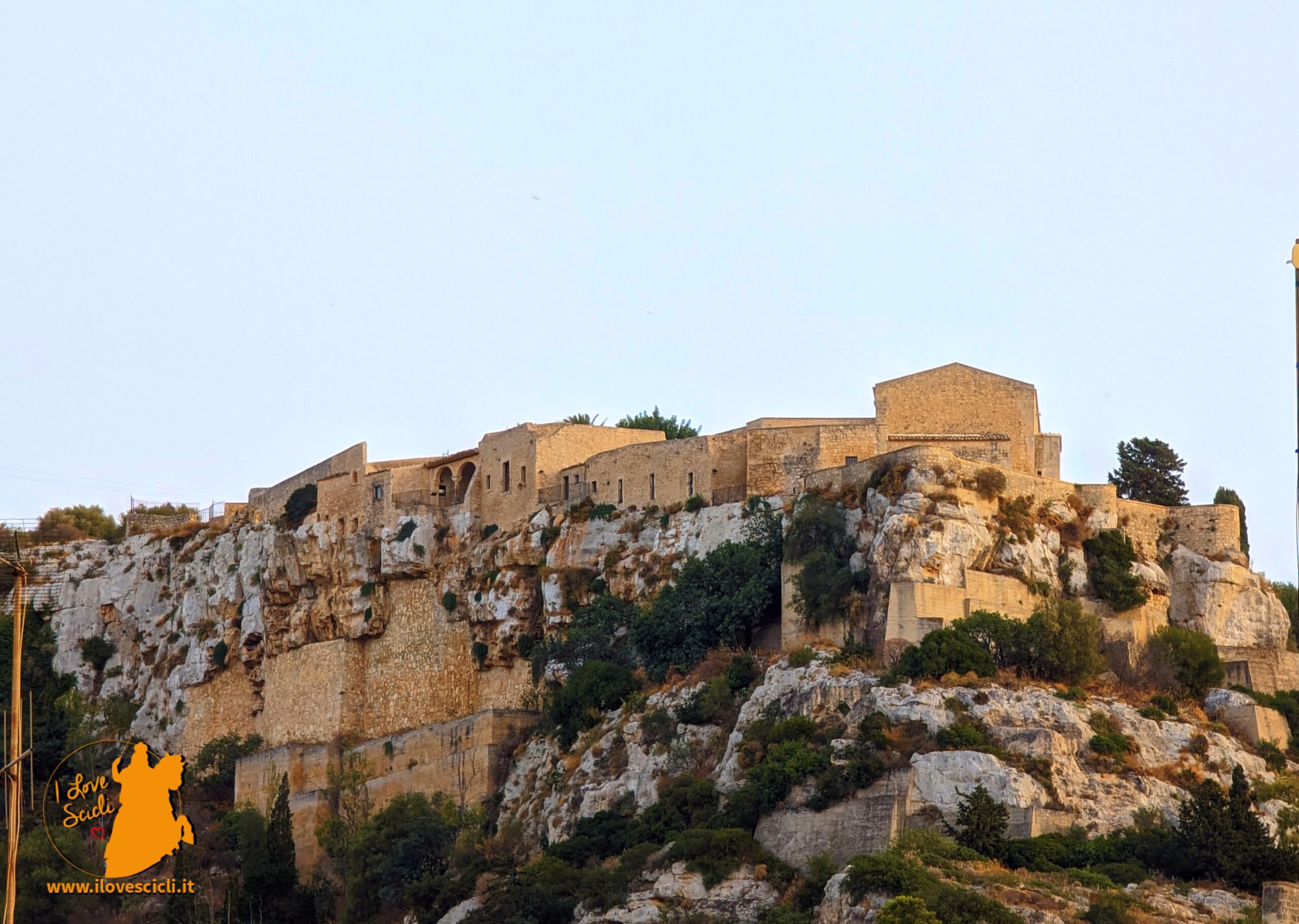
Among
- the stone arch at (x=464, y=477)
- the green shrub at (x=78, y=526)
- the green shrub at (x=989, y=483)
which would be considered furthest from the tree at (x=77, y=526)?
the green shrub at (x=989, y=483)

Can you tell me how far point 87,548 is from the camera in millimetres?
67688

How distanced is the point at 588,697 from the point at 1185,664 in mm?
12325

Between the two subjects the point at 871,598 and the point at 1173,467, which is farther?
the point at 1173,467

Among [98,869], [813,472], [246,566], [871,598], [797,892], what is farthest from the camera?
[246,566]

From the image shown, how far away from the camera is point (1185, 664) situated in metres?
44.8

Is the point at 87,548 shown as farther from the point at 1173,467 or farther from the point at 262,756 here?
the point at 1173,467

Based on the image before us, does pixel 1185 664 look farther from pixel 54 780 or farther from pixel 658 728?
pixel 54 780

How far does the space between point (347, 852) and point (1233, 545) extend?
2026 cm

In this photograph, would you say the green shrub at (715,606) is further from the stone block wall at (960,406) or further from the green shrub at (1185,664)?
the green shrub at (1185,664)

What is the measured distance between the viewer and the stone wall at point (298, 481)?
190 ft

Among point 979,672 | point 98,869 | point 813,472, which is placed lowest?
point 98,869

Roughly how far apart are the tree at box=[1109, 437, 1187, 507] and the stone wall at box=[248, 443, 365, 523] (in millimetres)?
19257

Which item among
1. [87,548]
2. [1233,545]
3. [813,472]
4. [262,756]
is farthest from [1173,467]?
[87,548]

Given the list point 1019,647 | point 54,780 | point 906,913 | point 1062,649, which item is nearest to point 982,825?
point 906,913
